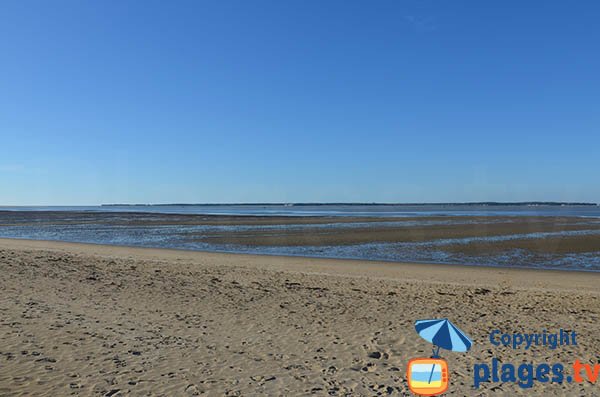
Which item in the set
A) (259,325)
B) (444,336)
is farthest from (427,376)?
(259,325)

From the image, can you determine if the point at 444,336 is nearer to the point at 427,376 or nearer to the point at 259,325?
the point at 427,376

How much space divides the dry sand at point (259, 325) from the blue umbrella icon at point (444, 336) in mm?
2214

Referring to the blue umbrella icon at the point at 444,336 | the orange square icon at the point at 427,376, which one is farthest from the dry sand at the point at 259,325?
the orange square icon at the point at 427,376

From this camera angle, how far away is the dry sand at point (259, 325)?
21.2ft

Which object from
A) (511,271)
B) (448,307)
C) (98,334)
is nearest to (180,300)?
(98,334)

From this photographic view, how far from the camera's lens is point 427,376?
3.98 m

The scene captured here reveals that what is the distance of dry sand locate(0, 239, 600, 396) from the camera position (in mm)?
6457

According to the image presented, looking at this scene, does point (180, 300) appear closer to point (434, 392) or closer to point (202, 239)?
point (434, 392)

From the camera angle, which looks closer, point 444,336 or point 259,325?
point 444,336

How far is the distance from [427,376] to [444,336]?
466 mm

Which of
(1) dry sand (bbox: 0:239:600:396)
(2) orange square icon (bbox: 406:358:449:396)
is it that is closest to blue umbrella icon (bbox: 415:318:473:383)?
(2) orange square icon (bbox: 406:358:449:396)

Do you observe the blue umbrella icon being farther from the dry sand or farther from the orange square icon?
the dry sand

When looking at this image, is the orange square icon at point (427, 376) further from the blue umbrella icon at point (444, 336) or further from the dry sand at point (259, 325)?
the dry sand at point (259, 325)

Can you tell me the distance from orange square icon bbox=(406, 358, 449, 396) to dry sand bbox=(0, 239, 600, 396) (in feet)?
7.89
